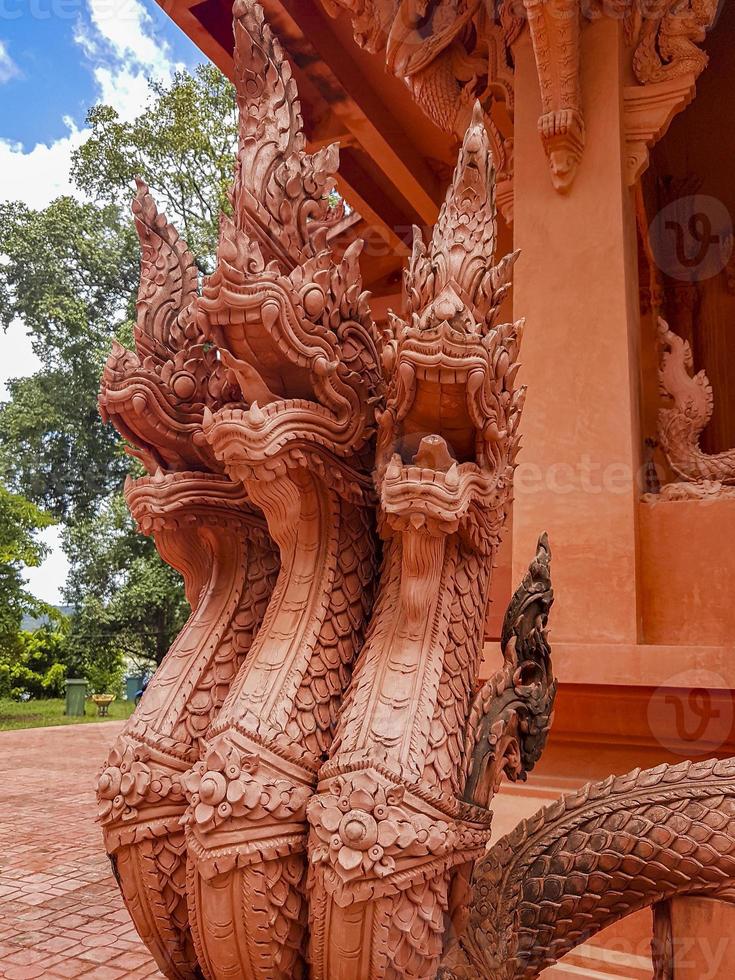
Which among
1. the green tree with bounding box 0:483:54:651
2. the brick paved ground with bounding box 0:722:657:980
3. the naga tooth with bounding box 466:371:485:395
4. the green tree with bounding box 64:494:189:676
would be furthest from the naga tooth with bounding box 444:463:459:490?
the green tree with bounding box 64:494:189:676

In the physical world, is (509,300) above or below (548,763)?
above

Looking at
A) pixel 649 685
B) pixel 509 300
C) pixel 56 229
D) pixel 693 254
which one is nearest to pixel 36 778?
pixel 509 300

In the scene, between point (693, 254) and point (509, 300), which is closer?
point (509, 300)

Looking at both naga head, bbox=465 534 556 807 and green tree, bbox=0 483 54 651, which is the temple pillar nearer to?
naga head, bbox=465 534 556 807

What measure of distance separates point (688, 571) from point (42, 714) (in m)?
14.4

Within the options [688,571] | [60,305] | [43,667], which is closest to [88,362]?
[60,305]

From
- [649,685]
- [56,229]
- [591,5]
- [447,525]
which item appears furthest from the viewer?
[56,229]

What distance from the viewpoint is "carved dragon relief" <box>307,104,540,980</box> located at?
1119mm

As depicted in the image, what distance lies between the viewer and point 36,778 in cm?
767

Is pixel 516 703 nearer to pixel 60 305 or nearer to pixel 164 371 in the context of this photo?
pixel 164 371

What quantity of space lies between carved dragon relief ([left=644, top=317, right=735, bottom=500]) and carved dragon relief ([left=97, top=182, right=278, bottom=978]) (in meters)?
2.13

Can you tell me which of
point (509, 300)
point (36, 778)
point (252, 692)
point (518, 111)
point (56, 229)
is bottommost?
point (36, 778)

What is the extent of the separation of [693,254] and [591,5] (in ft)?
9.07

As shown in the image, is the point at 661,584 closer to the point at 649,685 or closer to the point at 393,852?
the point at 649,685
